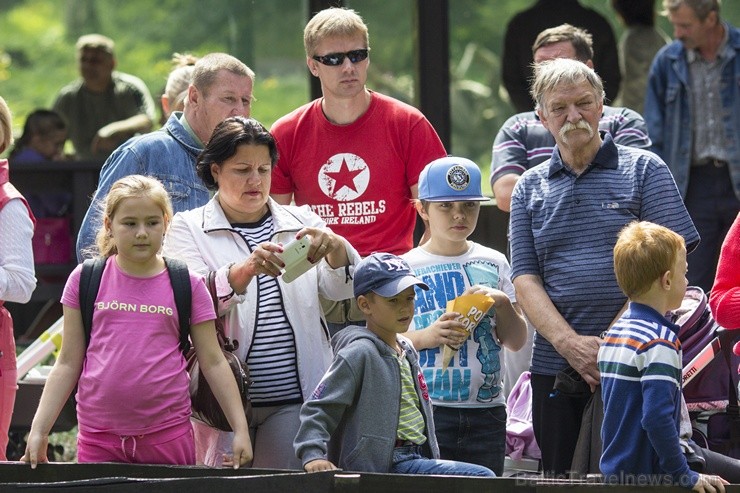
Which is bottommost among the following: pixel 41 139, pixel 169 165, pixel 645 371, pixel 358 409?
pixel 358 409

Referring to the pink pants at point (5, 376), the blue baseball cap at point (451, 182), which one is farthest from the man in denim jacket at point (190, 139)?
the blue baseball cap at point (451, 182)

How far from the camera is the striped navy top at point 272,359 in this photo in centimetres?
478

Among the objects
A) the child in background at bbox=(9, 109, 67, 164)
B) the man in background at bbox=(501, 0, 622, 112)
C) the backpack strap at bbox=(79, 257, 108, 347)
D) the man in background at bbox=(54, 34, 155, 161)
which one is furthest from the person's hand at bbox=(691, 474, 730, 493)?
the child in background at bbox=(9, 109, 67, 164)

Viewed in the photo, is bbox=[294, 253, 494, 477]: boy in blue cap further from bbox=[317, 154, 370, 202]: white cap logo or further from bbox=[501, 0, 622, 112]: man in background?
bbox=[501, 0, 622, 112]: man in background

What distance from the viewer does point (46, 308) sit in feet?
29.0

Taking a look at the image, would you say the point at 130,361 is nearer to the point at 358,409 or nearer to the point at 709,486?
the point at 358,409

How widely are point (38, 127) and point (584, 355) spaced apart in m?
5.29

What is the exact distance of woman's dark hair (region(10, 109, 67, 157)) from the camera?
9.04 meters

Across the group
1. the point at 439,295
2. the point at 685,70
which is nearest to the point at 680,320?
the point at 439,295

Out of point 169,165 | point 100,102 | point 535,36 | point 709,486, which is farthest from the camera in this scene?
point 100,102

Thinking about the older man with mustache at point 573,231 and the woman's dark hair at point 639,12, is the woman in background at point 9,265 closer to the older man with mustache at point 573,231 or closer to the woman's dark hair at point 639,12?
the older man with mustache at point 573,231

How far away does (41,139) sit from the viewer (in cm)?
904

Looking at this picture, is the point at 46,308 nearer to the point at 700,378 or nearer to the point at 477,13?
the point at 477,13

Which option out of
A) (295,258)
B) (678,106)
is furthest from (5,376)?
(678,106)
